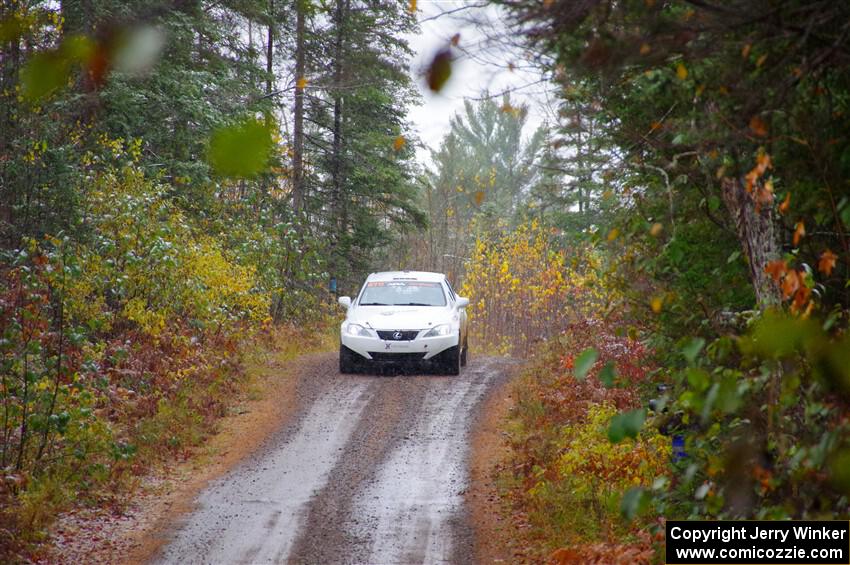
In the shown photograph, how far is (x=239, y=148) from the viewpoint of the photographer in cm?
1565

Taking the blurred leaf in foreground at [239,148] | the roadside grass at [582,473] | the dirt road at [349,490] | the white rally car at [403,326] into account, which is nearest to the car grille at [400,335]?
the white rally car at [403,326]

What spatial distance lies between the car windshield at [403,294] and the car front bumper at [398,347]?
97 cm

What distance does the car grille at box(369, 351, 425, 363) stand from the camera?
15.4m

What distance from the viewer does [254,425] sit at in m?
12.5

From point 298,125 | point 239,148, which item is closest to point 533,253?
point 298,125

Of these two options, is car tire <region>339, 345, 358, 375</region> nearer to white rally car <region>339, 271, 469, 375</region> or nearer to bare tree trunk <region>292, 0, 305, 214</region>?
white rally car <region>339, 271, 469, 375</region>

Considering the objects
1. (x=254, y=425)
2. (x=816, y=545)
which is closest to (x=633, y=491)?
(x=816, y=545)

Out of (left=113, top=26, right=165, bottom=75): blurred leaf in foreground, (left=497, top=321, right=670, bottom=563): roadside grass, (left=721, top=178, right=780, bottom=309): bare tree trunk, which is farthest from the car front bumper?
(left=721, top=178, right=780, bottom=309): bare tree trunk

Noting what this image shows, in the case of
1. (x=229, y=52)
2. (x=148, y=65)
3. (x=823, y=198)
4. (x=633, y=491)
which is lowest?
(x=633, y=491)

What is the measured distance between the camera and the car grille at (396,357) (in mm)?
15359

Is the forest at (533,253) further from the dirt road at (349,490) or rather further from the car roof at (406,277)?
the car roof at (406,277)

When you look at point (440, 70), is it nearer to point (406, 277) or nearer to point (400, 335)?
point (400, 335)

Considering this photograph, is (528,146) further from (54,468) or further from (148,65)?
(54,468)

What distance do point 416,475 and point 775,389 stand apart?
19.1ft
